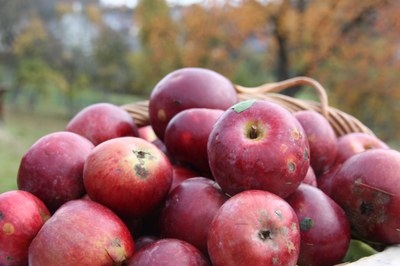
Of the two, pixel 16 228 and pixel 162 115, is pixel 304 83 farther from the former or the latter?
pixel 16 228

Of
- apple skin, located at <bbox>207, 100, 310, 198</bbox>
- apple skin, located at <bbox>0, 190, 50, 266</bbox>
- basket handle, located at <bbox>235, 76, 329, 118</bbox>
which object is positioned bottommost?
apple skin, located at <bbox>0, 190, 50, 266</bbox>

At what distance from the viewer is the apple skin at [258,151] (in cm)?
117

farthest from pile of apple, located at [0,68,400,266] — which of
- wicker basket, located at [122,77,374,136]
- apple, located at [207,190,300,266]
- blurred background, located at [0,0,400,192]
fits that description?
blurred background, located at [0,0,400,192]

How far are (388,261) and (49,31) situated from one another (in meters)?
16.6

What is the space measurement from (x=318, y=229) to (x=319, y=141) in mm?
469

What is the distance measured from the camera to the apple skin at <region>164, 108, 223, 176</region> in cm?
150

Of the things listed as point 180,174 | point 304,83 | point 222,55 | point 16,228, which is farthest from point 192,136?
point 222,55

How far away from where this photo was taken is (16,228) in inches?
46.7

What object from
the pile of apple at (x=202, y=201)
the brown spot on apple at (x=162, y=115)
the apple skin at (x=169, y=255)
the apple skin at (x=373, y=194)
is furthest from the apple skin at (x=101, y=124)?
the apple skin at (x=373, y=194)

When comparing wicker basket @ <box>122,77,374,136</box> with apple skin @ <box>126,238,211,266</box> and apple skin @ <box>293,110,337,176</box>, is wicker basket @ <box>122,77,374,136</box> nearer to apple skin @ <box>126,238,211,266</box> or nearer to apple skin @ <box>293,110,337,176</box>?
apple skin @ <box>293,110,337,176</box>

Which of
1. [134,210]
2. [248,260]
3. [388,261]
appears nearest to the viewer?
[248,260]

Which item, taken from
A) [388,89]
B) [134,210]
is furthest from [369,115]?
[134,210]

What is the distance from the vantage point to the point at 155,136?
1.99 m

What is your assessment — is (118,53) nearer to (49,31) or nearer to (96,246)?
(49,31)
